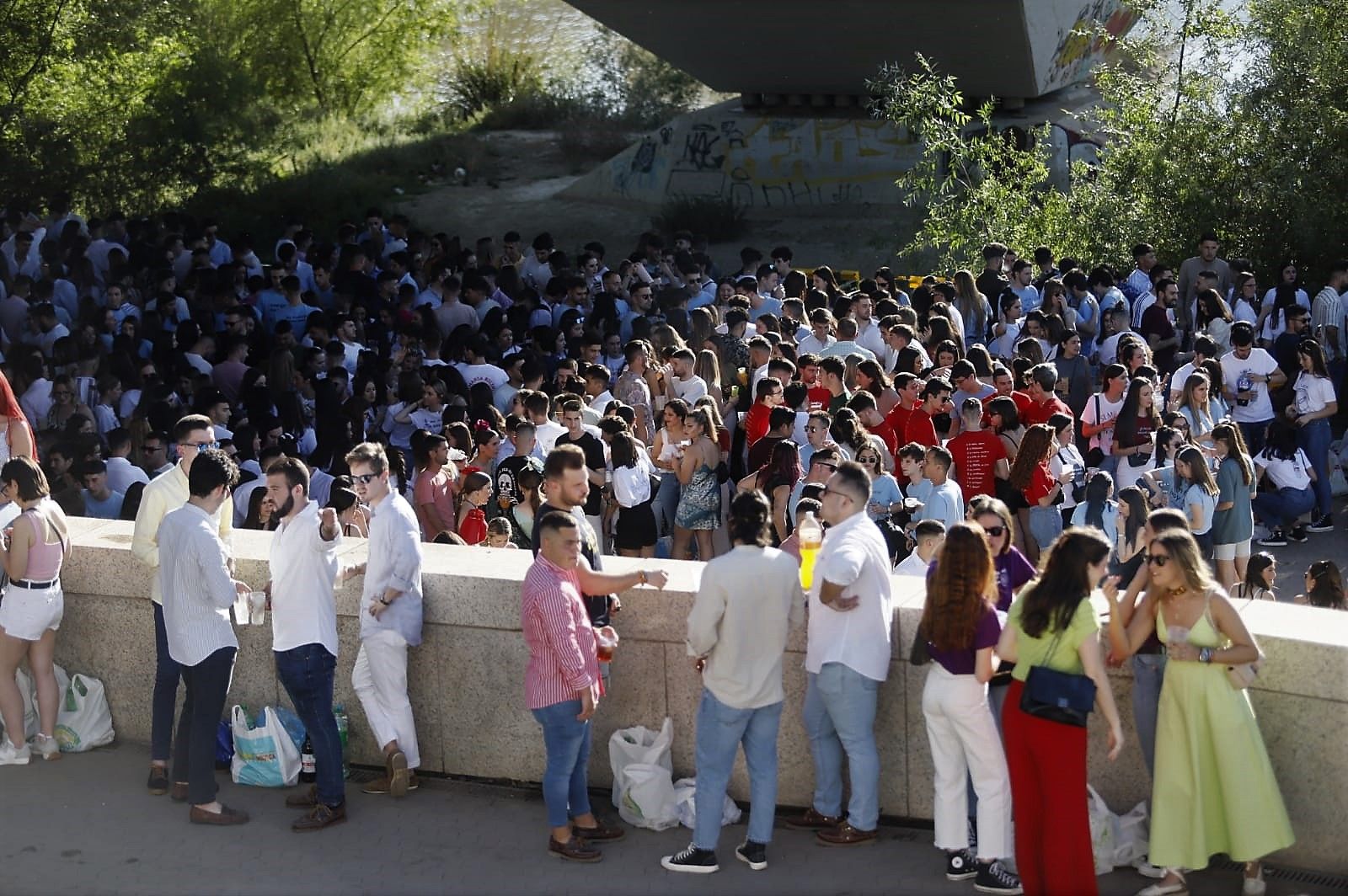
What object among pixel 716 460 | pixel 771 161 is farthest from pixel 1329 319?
pixel 771 161

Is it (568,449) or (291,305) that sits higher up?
(291,305)

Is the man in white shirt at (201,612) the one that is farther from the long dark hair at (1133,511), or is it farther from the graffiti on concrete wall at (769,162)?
the graffiti on concrete wall at (769,162)

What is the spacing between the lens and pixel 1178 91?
18.2 meters

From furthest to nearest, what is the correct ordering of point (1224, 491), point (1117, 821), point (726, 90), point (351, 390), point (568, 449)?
point (726, 90), point (351, 390), point (1224, 491), point (568, 449), point (1117, 821)

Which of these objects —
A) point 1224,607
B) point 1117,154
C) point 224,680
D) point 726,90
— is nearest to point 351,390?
point 224,680

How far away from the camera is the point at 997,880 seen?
6109 mm

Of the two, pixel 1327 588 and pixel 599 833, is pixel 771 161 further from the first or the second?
pixel 599 833

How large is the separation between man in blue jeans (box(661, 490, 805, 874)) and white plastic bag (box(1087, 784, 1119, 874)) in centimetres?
122

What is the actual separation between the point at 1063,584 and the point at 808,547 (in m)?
1.58

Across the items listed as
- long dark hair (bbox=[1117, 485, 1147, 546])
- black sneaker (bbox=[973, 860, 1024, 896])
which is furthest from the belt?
long dark hair (bbox=[1117, 485, 1147, 546])

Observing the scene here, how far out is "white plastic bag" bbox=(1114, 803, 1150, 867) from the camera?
245 inches

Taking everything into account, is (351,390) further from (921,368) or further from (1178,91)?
(1178,91)

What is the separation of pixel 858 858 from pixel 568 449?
201cm

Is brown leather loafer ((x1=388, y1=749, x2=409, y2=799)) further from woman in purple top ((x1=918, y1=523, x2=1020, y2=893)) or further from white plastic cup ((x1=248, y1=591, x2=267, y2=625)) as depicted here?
woman in purple top ((x1=918, y1=523, x2=1020, y2=893))
